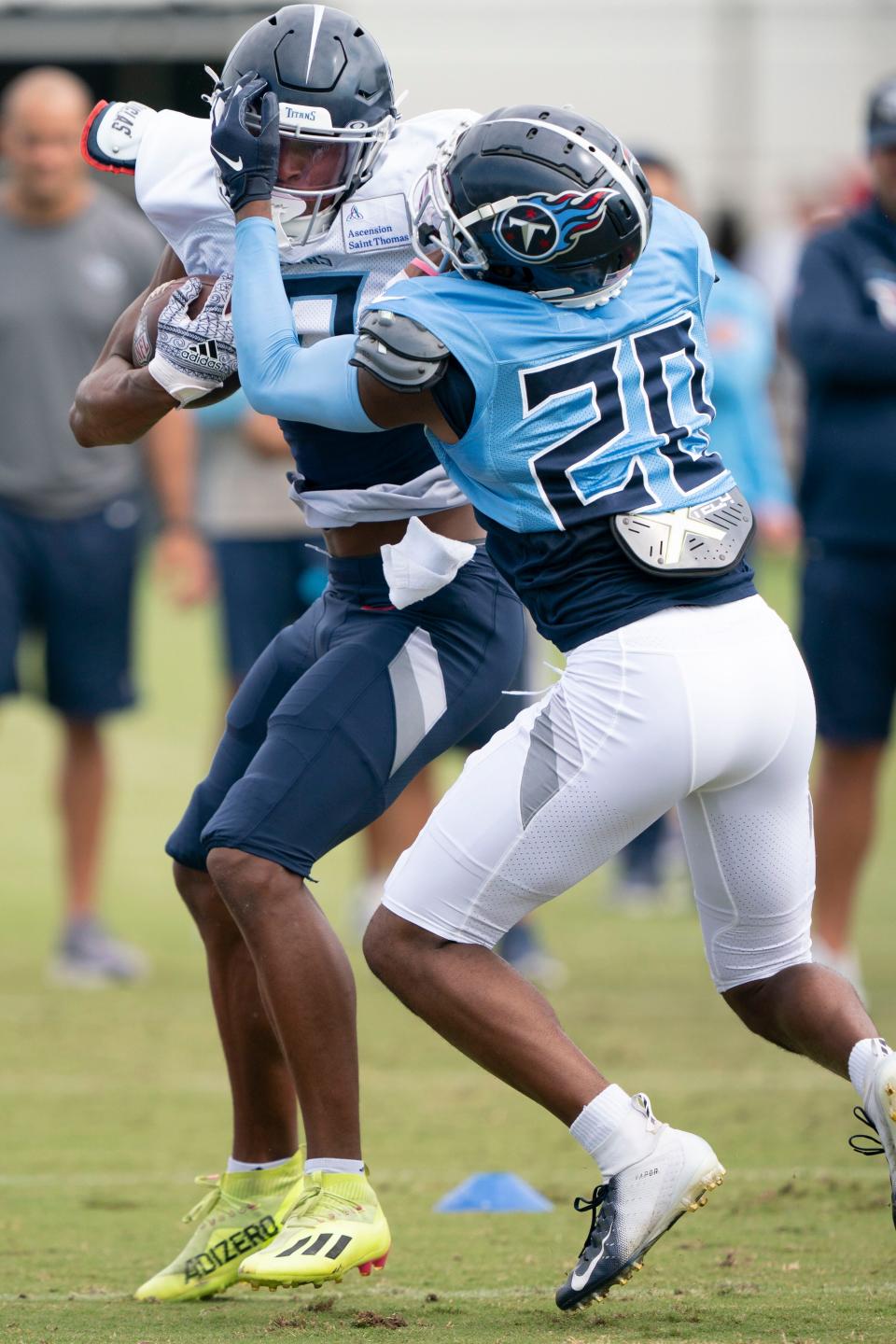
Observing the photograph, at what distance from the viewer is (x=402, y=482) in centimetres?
410

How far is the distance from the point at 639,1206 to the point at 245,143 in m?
1.97

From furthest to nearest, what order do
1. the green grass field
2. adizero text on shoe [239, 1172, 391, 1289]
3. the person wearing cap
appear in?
the person wearing cap < the green grass field < adizero text on shoe [239, 1172, 391, 1289]

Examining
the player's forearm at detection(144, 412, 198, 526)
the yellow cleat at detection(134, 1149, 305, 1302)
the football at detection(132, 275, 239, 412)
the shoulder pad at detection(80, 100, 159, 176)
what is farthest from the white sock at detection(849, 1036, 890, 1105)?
the player's forearm at detection(144, 412, 198, 526)

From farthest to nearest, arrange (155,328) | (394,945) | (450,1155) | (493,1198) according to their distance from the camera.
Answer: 1. (450,1155)
2. (493,1198)
3. (155,328)
4. (394,945)

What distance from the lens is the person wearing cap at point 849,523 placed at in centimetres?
655

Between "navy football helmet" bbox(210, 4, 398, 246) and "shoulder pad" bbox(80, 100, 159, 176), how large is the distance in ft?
1.03

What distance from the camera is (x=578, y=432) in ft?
11.6

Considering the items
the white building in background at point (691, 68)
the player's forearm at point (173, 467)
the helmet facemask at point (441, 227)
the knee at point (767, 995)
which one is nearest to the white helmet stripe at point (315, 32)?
the helmet facemask at point (441, 227)

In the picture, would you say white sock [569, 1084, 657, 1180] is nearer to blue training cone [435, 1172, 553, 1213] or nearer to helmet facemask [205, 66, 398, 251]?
blue training cone [435, 1172, 553, 1213]

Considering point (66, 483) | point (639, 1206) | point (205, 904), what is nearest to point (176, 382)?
point (205, 904)

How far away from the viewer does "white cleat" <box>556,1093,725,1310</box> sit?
11.7ft

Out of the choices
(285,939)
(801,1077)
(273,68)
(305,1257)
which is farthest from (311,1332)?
(801,1077)

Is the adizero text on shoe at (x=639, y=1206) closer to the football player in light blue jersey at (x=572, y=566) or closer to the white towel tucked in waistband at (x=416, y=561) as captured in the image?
the football player in light blue jersey at (x=572, y=566)

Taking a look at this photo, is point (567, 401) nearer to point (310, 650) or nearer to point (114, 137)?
point (310, 650)
